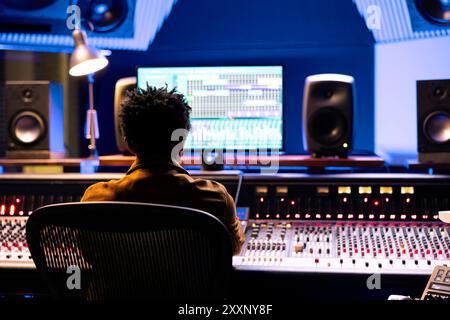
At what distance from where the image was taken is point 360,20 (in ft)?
10.6

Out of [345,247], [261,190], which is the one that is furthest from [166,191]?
[261,190]

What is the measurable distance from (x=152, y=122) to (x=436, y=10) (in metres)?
1.95

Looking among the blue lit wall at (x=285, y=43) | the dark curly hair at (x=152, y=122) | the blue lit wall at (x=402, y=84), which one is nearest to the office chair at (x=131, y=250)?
the dark curly hair at (x=152, y=122)

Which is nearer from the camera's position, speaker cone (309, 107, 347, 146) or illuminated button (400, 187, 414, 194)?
illuminated button (400, 187, 414, 194)

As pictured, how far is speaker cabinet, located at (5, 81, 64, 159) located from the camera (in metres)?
2.85

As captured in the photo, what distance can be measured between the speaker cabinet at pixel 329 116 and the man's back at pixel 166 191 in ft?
3.52

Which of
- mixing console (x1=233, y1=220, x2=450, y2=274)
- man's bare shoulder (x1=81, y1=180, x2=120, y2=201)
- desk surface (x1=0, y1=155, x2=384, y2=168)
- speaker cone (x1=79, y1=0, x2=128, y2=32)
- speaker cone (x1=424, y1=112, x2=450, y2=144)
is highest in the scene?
speaker cone (x1=79, y1=0, x2=128, y2=32)

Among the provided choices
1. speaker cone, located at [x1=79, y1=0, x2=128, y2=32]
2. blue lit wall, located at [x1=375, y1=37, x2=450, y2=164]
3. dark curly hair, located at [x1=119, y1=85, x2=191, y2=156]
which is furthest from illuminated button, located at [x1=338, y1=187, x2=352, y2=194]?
speaker cone, located at [x1=79, y1=0, x2=128, y2=32]

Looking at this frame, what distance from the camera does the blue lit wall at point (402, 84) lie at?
2881 mm

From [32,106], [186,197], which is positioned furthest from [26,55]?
[186,197]

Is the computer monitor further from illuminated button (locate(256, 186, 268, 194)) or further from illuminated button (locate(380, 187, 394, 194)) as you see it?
illuminated button (locate(380, 187, 394, 194))

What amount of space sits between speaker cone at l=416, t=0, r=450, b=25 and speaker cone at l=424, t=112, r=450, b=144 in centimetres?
77
